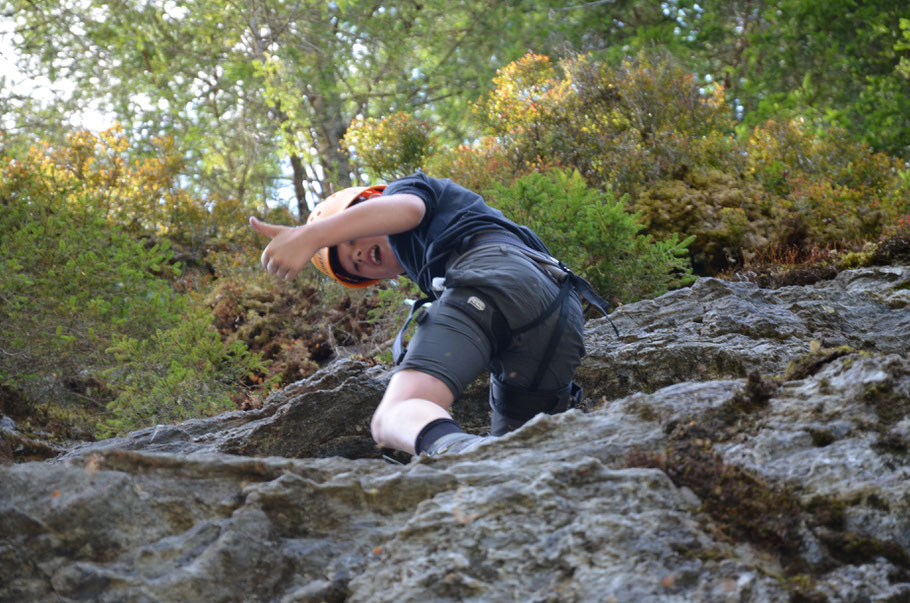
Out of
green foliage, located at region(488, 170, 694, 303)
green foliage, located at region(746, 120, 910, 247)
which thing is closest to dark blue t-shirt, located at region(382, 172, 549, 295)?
green foliage, located at region(488, 170, 694, 303)

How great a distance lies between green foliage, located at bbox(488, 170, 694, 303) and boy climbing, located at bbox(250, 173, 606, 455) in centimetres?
274

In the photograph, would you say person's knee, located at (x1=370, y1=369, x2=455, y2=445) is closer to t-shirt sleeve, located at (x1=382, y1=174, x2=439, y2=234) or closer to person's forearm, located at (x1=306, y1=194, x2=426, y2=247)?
person's forearm, located at (x1=306, y1=194, x2=426, y2=247)

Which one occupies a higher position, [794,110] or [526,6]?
[526,6]

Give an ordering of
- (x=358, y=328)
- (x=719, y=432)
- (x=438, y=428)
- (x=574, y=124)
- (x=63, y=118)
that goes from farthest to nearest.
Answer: (x=63, y=118) < (x=574, y=124) < (x=358, y=328) < (x=438, y=428) < (x=719, y=432)

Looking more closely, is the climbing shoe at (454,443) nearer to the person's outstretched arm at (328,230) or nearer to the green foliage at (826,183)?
the person's outstretched arm at (328,230)

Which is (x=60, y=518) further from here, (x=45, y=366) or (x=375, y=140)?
(x=375, y=140)

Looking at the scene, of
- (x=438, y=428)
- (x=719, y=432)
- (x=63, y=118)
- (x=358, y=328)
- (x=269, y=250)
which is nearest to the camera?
(x=719, y=432)

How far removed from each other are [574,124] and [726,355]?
6.84 m

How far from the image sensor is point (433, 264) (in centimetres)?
332

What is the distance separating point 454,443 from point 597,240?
13.8 feet

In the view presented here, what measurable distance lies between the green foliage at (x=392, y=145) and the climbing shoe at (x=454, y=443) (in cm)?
1018

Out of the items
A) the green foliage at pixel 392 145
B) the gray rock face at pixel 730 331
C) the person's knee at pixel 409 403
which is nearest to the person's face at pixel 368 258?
the person's knee at pixel 409 403

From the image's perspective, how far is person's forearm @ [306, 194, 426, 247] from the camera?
9.21ft

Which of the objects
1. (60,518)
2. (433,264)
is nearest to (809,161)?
(433,264)
